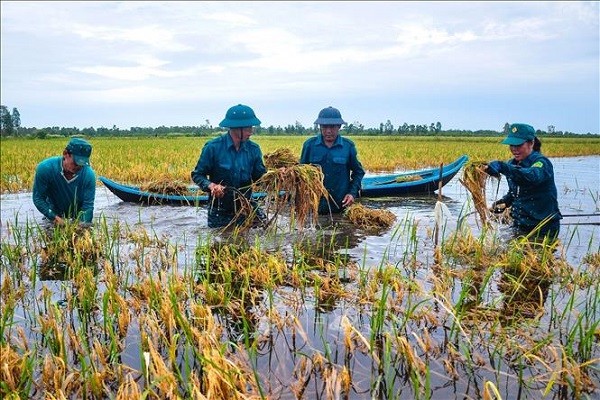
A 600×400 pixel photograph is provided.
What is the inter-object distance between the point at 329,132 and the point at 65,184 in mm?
3337

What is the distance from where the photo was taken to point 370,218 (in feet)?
24.2

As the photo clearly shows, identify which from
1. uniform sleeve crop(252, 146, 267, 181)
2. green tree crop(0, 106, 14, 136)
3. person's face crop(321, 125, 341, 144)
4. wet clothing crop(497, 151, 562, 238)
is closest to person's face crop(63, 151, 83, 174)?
uniform sleeve crop(252, 146, 267, 181)

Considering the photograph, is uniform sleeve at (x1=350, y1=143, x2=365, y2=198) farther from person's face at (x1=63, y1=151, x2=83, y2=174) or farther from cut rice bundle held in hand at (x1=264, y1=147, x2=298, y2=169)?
person's face at (x1=63, y1=151, x2=83, y2=174)

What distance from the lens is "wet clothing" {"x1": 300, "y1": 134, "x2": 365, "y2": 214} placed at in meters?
6.83

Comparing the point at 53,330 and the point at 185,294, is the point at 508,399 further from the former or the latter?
the point at 53,330

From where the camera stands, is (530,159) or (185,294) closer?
(185,294)

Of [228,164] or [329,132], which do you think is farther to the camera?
[329,132]

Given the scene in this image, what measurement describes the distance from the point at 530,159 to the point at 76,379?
494cm

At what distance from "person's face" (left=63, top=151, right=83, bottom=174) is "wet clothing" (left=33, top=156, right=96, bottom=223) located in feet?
0.24

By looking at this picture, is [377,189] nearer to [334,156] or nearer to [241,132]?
[334,156]

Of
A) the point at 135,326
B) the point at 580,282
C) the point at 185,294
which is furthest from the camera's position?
the point at 580,282

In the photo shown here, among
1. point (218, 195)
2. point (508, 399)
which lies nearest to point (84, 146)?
point (218, 195)

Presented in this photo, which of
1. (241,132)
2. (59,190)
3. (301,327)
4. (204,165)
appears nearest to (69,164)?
(59,190)

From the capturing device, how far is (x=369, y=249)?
19.2 ft
